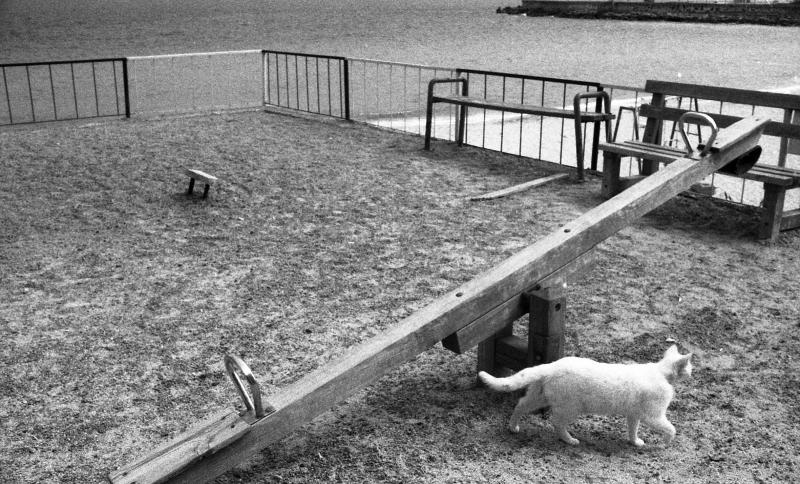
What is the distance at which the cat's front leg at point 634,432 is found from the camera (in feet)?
12.3

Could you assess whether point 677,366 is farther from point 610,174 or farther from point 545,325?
point 610,174

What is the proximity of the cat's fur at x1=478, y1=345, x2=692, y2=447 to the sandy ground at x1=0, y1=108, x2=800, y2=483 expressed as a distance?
0.17 m

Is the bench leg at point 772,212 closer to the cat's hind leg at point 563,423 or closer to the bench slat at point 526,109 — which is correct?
the bench slat at point 526,109

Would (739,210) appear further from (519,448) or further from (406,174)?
(519,448)

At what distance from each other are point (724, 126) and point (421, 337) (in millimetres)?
5253

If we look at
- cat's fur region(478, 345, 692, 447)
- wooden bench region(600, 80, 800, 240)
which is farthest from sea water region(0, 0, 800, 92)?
cat's fur region(478, 345, 692, 447)

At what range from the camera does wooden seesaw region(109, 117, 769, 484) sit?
9.96 feet

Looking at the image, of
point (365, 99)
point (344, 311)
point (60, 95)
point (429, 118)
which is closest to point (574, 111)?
point (429, 118)

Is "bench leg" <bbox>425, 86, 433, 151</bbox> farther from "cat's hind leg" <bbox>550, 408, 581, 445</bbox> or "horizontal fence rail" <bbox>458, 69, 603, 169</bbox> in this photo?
"cat's hind leg" <bbox>550, 408, 581, 445</bbox>

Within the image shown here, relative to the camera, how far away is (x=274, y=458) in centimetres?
370

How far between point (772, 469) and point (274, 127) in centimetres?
987

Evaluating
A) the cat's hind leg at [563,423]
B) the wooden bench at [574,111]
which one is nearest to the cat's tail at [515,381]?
the cat's hind leg at [563,423]

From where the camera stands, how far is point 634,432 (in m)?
3.77

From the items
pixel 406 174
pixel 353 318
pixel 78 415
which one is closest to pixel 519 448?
pixel 353 318
